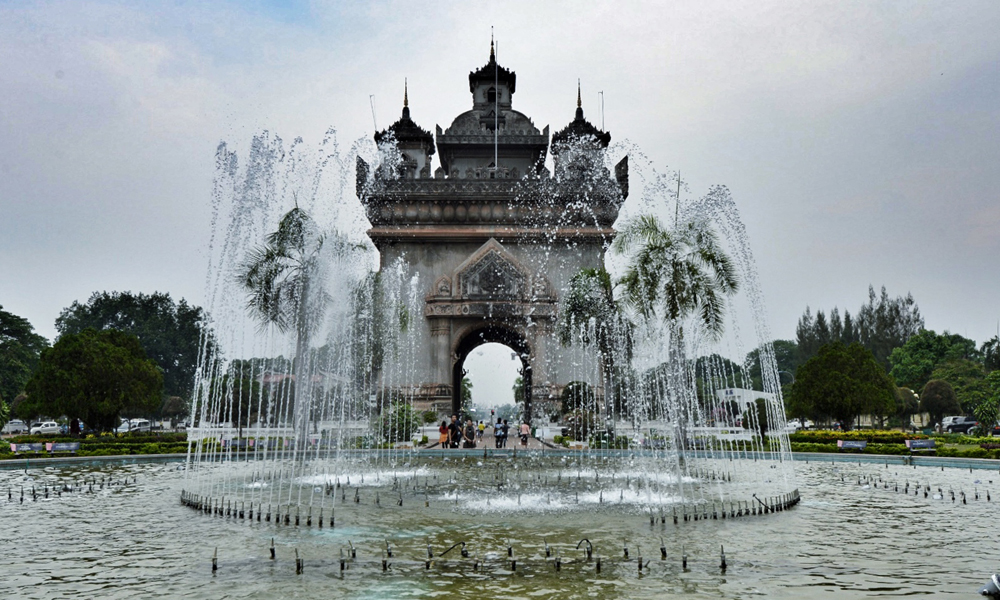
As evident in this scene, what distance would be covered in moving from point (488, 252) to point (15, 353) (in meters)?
44.8

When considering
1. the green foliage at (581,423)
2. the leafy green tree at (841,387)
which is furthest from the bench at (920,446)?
the green foliage at (581,423)

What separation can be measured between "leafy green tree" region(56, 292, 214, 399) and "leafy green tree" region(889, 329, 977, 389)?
67977 mm

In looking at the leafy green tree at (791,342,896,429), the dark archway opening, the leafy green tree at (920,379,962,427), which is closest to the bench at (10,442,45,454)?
the dark archway opening

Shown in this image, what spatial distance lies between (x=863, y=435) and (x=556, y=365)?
49.3 feet

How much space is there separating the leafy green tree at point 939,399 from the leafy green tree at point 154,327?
209ft

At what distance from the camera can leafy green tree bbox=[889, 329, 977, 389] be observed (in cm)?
6462

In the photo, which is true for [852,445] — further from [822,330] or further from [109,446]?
[822,330]

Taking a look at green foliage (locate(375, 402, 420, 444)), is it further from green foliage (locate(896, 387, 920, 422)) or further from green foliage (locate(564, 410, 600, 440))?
green foliage (locate(896, 387, 920, 422))

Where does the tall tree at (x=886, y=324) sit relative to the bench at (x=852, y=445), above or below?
above

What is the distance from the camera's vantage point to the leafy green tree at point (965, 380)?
49.5 m

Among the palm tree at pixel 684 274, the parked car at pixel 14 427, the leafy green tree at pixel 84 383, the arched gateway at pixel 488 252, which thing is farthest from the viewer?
the parked car at pixel 14 427

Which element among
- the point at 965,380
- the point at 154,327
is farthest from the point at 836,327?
the point at 154,327

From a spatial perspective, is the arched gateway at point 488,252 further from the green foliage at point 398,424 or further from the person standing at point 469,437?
the person standing at point 469,437

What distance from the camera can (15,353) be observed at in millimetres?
59250
